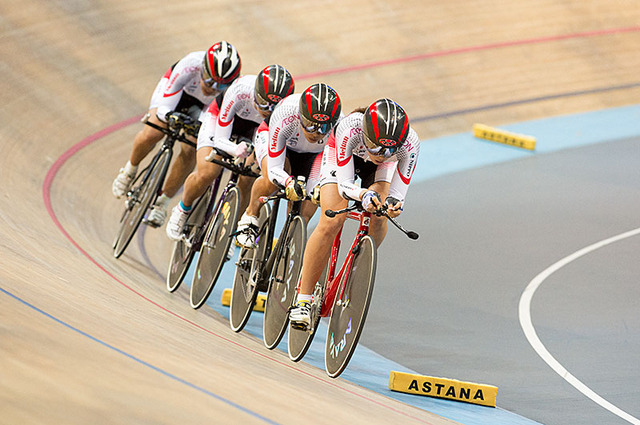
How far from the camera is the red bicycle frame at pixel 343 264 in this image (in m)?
3.97

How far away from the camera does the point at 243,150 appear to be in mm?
4828

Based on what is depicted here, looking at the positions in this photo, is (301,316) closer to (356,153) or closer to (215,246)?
(356,153)

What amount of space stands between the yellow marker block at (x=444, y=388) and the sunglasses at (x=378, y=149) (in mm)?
1109

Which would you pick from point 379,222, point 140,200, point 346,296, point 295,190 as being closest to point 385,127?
point 379,222

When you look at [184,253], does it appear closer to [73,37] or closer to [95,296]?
[95,296]

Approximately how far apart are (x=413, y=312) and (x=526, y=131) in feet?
17.8

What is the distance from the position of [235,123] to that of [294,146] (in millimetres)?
825

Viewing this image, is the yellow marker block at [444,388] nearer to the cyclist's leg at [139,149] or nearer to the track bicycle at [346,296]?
the track bicycle at [346,296]

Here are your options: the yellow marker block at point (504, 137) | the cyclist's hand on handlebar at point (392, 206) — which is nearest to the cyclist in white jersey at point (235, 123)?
the cyclist's hand on handlebar at point (392, 206)

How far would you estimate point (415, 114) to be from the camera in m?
10.0

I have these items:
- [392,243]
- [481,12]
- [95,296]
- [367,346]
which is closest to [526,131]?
[481,12]

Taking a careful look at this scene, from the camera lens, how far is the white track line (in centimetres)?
436

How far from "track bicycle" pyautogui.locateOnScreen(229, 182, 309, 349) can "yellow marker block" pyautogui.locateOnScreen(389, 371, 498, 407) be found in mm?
618

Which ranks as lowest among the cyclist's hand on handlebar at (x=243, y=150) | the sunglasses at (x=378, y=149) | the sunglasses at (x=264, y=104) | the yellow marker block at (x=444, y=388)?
the yellow marker block at (x=444, y=388)
